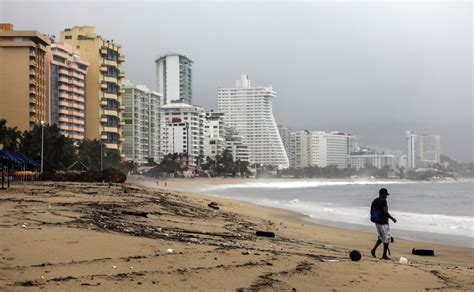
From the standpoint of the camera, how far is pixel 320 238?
17.2 meters

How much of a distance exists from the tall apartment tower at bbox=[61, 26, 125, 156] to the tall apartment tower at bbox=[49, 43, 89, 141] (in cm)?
291

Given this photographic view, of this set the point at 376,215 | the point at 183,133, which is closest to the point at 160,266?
the point at 376,215

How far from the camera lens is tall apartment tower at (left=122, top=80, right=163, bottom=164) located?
494ft

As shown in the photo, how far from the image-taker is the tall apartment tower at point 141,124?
150500 millimetres

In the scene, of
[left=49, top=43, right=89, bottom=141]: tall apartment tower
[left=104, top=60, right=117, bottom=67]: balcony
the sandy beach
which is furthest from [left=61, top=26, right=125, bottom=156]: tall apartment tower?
the sandy beach

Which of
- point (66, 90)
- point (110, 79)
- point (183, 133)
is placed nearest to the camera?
point (66, 90)

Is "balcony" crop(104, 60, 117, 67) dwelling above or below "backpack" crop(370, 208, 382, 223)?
above

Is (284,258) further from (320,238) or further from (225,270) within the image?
(320,238)

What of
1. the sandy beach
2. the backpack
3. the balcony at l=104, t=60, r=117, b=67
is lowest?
the sandy beach

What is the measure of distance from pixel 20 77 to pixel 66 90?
13.7 m

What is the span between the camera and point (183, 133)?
604 feet

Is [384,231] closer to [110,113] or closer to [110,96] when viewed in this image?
[110,113]

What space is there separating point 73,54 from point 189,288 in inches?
4247

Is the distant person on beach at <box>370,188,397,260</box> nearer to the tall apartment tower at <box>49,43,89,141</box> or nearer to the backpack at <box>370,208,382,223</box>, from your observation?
the backpack at <box>370,208,382,223</box>
